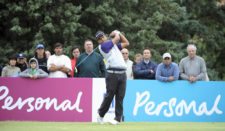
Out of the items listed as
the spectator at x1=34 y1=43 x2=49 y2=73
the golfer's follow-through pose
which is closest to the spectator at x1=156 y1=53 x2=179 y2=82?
the spectator at x1=34 y1=43 x2=49 y2=73

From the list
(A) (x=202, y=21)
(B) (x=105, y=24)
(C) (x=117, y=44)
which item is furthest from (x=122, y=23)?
(C) (x=117, y=44)

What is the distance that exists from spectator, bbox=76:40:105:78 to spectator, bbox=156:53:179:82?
144cm

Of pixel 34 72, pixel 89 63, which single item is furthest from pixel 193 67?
pixel 34 72

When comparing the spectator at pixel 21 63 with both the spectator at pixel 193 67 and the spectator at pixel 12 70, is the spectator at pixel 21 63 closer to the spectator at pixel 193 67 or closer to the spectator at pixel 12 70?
the spectator at pixel 12 70

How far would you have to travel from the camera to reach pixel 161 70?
19.6 meters

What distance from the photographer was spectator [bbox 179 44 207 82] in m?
19.8

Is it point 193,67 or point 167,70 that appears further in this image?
point 193,67

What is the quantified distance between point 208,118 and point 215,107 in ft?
1.15

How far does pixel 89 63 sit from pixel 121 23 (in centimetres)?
1059

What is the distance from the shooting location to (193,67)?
65.2 feet

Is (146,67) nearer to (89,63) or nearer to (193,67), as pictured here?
(193,67)

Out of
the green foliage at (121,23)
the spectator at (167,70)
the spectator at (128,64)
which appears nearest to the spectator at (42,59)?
the spectator at (128,64)

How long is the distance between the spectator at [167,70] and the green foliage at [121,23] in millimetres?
7535

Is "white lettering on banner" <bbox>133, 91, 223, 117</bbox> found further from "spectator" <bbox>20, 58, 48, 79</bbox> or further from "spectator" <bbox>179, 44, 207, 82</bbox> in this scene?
"spectator" <bbox>20, 58, 48, 79</bbox>
